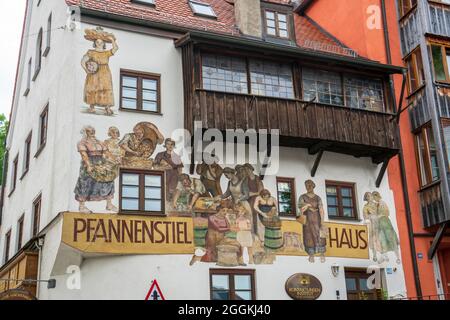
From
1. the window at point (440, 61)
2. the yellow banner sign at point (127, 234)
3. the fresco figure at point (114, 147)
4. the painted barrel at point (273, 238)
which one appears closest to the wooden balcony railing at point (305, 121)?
the fresco figure at point (114, 147)

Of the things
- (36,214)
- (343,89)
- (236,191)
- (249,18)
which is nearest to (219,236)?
(236,191)

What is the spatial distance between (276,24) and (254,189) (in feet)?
21.9

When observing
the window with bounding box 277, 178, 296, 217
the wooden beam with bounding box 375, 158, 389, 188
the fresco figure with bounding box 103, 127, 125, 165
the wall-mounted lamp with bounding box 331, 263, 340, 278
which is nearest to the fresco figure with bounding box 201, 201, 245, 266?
the window with bounding box 277, 178, 296, 217

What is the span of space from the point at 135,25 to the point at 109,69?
1.67 metres

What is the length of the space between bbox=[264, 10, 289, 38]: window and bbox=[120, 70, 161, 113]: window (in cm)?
540

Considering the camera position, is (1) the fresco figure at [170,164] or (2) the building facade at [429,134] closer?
(1) the fresco figure at [170,164]

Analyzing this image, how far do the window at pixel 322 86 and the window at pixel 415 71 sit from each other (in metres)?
2.89

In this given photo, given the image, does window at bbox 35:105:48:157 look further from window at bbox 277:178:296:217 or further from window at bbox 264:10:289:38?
window at bbox 264:10:289:38

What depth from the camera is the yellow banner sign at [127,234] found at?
17828 millimetres

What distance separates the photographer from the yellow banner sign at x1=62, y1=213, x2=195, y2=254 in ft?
58.5

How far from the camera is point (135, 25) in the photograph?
67.5ft

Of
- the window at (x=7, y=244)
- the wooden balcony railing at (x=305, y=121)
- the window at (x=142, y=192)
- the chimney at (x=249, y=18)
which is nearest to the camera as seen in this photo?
the window at (x=142, y=192)

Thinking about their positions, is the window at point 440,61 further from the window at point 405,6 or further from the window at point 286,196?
the window at point 286,196

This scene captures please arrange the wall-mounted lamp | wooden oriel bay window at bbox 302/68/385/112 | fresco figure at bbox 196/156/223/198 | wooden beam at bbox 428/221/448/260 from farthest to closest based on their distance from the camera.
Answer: wooden oriel bay window at bbox 302/68/385/112 → wooden beam at bbox 428/221/448/260 → the wall-mounted lamp → fresco figure at bbox 196/156/223/198
